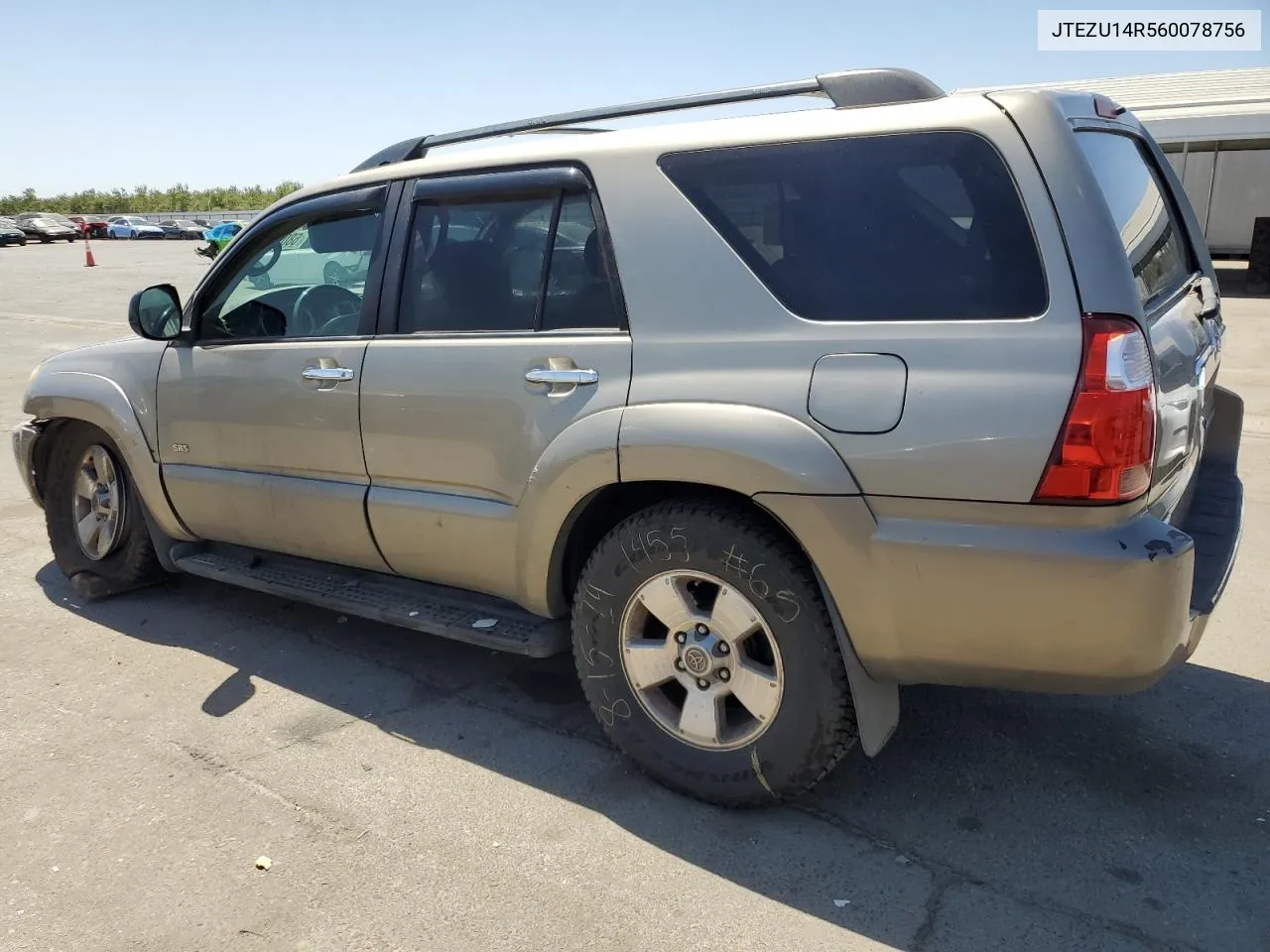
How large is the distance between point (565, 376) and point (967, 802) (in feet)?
5.64

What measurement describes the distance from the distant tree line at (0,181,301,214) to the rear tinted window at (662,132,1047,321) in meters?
84.3

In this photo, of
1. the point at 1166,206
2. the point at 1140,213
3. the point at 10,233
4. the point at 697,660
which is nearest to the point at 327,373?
the point at 697,660

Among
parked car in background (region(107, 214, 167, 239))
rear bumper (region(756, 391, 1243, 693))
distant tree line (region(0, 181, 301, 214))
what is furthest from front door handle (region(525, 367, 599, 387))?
distant tree line (region(0, 181, 301, 214))

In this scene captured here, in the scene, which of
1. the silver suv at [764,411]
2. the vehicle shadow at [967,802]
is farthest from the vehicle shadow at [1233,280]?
the silver suv at [764,411]

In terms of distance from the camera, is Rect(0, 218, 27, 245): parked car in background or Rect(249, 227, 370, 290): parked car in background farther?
Rect(0, 218, 27, 245): parked car in background

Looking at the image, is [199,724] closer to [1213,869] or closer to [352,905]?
[352,905]

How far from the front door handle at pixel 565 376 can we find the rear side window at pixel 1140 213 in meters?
1.42

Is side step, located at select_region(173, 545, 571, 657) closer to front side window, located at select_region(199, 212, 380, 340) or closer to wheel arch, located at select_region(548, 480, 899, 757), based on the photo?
wheel arch, located at select_region(548, 480, 899, 757)

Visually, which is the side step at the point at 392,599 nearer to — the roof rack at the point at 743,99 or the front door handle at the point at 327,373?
the front door handle at the point at 327,373

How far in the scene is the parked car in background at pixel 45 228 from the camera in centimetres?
5097

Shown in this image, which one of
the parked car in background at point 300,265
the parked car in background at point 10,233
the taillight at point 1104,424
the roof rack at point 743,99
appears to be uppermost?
the parked car in background at point 10,233

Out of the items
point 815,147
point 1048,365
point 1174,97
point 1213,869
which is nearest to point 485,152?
point 815,147

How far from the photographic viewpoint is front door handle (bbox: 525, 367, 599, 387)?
9.93 ft

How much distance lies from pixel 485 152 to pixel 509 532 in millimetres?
1296
